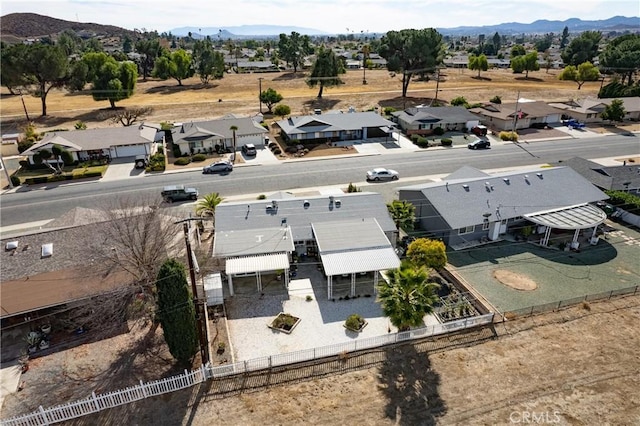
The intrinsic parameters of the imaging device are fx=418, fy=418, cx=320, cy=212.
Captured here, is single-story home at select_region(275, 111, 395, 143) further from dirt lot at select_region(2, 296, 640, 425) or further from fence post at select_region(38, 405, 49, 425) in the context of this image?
fence post at select_region(38, 405, 49, 425)

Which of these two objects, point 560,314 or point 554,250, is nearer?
point 560,314

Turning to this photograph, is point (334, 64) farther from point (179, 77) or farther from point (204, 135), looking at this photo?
point (179, 77)

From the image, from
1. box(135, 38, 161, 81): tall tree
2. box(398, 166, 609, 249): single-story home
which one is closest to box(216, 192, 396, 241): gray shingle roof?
box(398, 166, 609, 249): single-story home

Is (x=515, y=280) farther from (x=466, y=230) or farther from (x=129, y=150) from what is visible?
(x=129, y=150)

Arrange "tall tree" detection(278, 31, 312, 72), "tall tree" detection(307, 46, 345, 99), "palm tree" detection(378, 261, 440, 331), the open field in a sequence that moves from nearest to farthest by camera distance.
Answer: "palm tree" detection(378, 261, 440, 331) → the open field → "tall tree" detection(307, 46, 345, 99) → "tall tree" detection(278, 31, 312, 72)

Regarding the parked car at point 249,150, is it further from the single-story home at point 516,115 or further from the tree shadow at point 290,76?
the tree shadow at point 290,76

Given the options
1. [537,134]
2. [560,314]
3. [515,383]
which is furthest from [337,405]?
[537,134]
